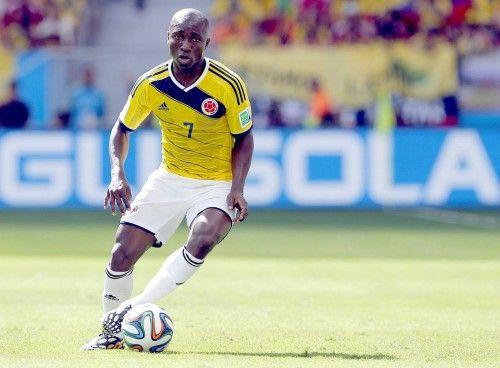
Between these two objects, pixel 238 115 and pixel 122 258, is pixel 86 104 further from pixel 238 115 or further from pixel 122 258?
pixel 122 258

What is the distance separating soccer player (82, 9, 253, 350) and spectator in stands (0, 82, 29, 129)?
14.3 m

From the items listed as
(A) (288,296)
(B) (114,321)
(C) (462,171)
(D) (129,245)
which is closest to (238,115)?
(D) (129,245)

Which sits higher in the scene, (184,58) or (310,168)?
(184,58)

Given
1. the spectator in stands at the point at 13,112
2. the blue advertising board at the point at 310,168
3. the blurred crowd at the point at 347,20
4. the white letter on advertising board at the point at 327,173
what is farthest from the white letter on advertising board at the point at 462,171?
the spectator in stands at the point at 13,112

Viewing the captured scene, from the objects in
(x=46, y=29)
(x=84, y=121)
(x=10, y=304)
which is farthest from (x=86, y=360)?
(x=46, y=29)

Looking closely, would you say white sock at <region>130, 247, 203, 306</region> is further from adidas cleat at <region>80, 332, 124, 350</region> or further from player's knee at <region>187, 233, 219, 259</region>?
adidas cleat at <region>80, 332, 124, 350</region>

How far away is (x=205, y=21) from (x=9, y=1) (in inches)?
813

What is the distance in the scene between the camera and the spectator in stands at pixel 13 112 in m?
22.8

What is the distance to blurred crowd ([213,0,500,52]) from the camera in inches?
1072

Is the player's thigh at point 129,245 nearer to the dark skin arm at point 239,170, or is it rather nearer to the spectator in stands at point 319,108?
the dark skin arm at point 239,170

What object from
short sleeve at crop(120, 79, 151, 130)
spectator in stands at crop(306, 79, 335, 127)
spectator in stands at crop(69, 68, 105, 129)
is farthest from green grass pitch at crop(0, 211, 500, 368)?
spectator in stands at crop(306, 79, 335, 127)

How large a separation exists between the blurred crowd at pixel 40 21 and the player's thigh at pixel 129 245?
18984 mm

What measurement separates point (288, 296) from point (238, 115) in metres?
3.31

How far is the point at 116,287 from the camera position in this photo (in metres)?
8.32
